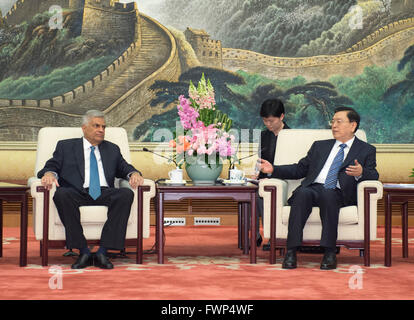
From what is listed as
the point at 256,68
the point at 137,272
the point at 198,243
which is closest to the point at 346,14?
the point at 256,68

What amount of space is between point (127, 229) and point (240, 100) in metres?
3.78

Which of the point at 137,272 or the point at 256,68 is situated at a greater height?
the point at 256,68

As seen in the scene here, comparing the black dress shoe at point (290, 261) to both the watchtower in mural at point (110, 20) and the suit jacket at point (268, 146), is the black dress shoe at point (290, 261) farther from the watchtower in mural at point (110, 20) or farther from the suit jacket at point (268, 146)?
the watchtower in mural at point (110, 20)

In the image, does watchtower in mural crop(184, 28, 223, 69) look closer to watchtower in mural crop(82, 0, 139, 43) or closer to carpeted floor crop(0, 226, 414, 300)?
watchtower in mural crop(82, 0, 139, 43)

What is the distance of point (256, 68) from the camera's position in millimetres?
8062

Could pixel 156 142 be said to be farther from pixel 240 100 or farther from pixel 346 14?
pixel 346 14

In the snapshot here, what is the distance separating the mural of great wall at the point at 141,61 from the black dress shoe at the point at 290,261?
3920mm

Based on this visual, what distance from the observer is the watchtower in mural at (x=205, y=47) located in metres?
8.06

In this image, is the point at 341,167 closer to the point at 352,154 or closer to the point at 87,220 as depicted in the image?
the point at 352,154

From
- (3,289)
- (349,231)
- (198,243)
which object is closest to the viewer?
(3,289)

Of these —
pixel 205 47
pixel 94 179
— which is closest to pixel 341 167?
pixel 94 179

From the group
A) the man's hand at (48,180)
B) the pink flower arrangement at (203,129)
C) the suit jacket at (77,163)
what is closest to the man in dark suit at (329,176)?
the pink flower arrangement at (203,129)

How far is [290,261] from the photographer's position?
173 inches

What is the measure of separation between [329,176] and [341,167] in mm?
109
